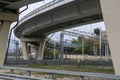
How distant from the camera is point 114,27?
39.0 ft

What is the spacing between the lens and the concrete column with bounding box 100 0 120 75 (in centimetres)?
1180

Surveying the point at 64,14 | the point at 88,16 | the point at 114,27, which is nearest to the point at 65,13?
the point at 64,14

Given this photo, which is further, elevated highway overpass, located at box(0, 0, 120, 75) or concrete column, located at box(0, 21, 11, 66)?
concrete column, located at box(0, 21, 11, 66)

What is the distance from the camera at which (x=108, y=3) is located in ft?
39.6

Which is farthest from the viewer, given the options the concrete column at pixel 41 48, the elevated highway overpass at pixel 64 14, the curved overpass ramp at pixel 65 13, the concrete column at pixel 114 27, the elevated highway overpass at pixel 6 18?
the concrete column at pixel 41 48

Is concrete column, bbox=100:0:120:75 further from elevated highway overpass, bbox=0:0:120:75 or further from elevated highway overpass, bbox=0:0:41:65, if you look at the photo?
elevated highway overpass, bbox=0:0:41:65

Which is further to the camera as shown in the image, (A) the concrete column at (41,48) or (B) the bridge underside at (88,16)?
(A) the concrete column at (41,48)

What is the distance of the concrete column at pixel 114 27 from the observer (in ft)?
38.7

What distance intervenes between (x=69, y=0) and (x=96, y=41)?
97.2 metres

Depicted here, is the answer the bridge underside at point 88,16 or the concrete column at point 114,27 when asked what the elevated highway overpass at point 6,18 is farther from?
the concrete column at point 114,27

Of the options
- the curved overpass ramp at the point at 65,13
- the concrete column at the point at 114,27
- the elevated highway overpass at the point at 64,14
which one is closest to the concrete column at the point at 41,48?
the elevated highway overpass at the point at 64,14

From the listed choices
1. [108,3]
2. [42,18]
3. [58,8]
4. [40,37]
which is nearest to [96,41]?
[40,37]

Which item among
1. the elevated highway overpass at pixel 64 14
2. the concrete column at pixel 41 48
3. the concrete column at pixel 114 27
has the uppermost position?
the elevated highway overpass at pixel 64 14

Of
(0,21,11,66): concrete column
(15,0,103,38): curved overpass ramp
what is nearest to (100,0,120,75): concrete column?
(0,21,11,66): concrete column
